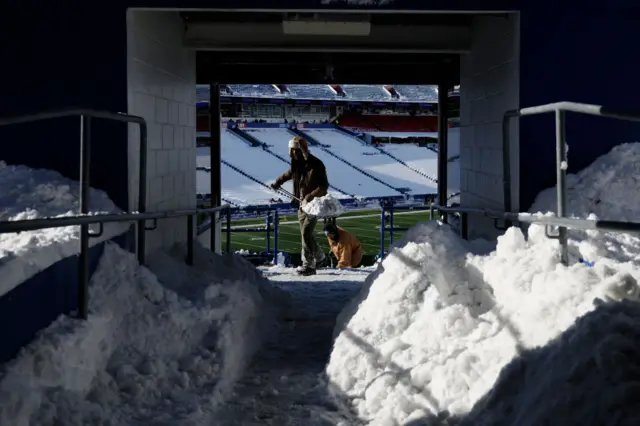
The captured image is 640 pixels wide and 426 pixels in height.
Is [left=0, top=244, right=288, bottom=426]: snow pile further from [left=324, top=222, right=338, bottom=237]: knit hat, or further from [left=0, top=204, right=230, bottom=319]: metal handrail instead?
[left=324, top=222, right=338, bottom=237]: knit hat

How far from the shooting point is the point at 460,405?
11.0 ft

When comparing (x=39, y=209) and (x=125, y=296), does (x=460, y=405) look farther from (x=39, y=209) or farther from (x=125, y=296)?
(x=39, y=209)

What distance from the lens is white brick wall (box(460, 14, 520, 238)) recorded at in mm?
5551

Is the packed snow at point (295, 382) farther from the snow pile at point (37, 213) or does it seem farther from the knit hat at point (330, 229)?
the knit hat at point (330, 229)

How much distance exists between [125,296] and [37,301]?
936 millimetres

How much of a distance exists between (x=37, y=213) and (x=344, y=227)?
26815 millimetres

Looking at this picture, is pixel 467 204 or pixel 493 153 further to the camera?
pixel 467 204

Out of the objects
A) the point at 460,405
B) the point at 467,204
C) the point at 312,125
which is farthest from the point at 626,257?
the point at 312,125

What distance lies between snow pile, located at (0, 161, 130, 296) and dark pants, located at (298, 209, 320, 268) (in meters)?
4.44

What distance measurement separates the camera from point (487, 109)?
6453mm

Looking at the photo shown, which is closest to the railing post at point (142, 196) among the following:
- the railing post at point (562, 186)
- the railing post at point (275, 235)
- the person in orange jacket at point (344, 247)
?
the railing post at point (562, 186)

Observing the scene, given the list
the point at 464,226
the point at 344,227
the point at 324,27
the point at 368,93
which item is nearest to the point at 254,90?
the point at 368,93

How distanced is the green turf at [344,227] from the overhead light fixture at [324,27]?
16035 millimetres

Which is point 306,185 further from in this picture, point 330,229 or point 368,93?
point 368,93
